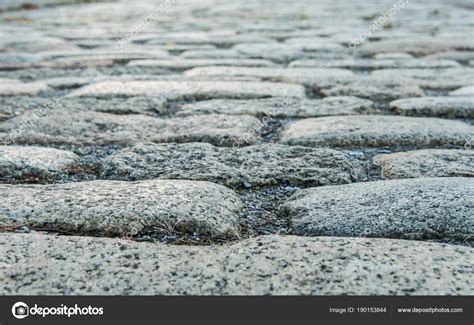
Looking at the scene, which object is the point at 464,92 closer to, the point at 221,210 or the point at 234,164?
the point at 234,164

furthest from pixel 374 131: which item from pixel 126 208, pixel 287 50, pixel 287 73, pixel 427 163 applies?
pixel 287 50

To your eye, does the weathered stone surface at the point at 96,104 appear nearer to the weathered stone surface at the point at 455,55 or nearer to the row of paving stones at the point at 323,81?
the row of paving stones at the point at 323,81

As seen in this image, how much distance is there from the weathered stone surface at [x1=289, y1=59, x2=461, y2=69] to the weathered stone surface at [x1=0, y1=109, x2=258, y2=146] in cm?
144

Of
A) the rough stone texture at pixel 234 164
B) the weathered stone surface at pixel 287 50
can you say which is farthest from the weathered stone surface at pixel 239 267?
the weathered stone surface at pixel 287 50

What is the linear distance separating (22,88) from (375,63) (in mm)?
2107

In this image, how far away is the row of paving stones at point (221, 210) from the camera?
1.18m

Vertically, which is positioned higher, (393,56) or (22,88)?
(22,88)

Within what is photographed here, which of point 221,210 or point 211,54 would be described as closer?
point 221,210

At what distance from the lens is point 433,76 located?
3.02m

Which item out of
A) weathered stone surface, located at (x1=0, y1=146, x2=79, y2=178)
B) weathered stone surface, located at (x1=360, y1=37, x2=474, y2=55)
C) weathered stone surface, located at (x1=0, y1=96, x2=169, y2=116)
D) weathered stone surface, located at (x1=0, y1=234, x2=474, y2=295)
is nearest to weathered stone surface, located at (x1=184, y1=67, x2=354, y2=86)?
weathered stone surface, located at (x1=0, y1=96, x2=169, y2=116)

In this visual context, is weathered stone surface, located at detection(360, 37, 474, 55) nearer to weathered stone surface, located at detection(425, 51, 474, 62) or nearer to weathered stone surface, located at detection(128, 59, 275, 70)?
weathered stone surface, located at detection(425, 51, 474, 62)

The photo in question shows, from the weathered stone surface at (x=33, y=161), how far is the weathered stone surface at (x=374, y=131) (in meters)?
0.72
